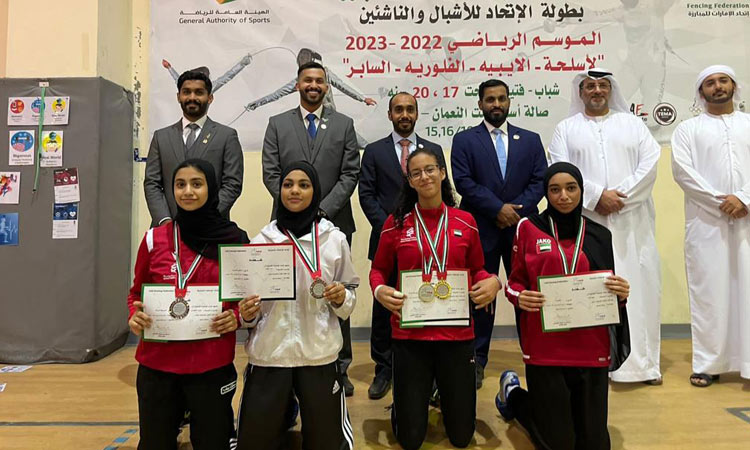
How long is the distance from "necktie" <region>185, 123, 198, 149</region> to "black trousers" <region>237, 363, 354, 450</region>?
63.0 inches

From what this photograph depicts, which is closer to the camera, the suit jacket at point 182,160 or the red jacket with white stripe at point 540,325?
the red jacket with white stripe at point 540,325

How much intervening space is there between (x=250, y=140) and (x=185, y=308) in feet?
9.16

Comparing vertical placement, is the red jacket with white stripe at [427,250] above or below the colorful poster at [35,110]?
below

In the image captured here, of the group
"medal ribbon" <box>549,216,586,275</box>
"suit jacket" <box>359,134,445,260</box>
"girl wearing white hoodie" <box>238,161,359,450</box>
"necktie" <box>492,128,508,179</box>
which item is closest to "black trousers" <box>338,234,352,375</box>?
"suit jacket" <box>359,134,445,260</box>

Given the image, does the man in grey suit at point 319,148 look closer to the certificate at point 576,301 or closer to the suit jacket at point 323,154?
the suit jacket at point 323,154

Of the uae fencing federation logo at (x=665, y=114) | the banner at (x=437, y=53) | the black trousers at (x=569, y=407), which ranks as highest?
the banner at (x=437, y=53)

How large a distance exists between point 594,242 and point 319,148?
1.64 m

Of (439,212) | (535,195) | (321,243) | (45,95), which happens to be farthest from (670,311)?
(45,95)

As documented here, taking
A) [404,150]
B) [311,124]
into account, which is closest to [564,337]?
[404,150]

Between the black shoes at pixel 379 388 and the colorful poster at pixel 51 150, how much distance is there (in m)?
3.06

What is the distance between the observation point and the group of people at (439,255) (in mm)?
2023

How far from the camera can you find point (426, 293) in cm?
212

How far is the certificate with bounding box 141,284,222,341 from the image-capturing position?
6.21 ft

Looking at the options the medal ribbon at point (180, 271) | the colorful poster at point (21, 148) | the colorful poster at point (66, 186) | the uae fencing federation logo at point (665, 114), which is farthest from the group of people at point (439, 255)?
the colorful poster at point (21, 148)
